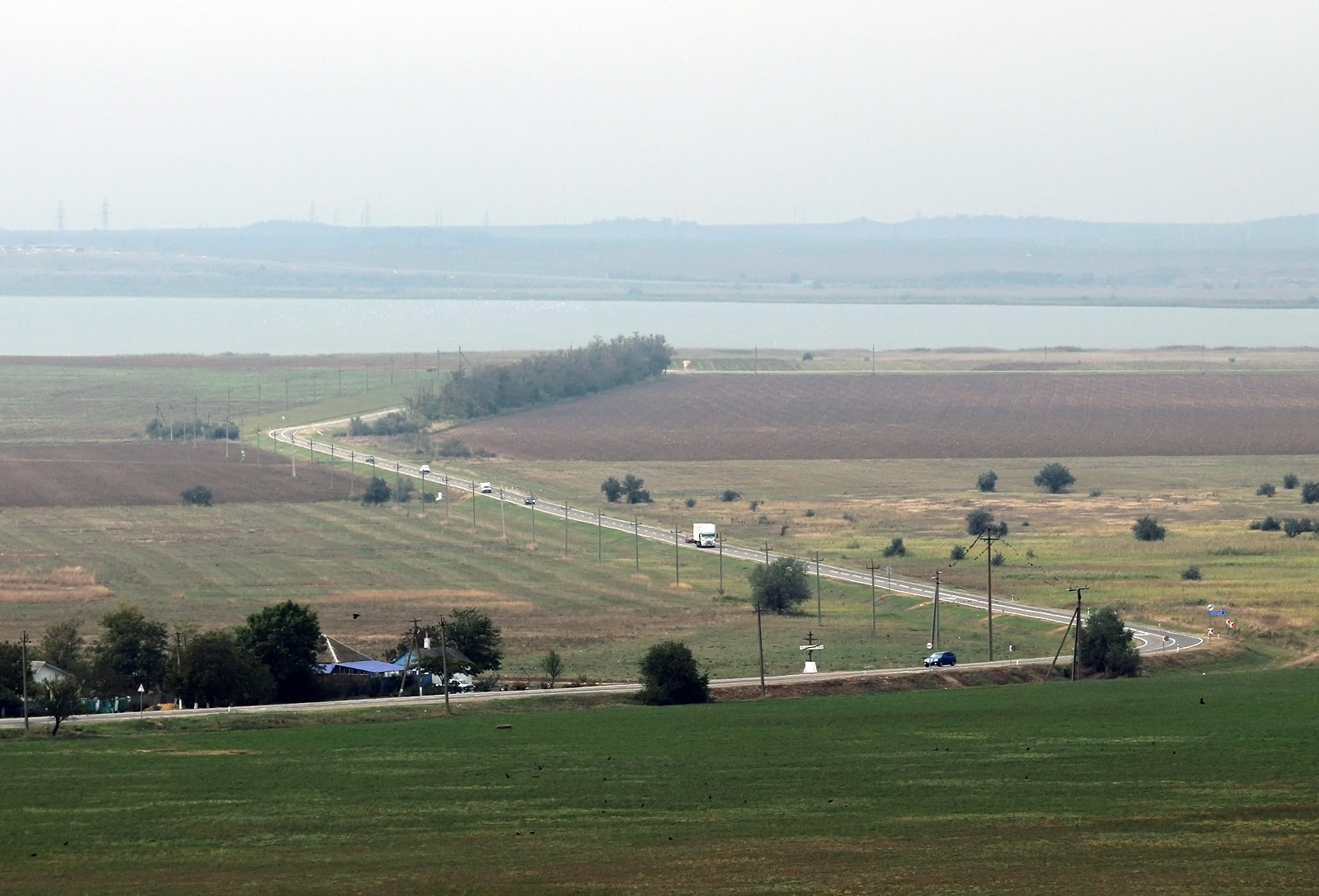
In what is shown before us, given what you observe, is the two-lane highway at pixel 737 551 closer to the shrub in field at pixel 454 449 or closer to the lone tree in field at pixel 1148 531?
the shrub in field at pixel 454 449

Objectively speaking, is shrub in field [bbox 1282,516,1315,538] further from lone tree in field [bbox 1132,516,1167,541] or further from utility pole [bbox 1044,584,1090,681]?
utility pole [bbox 1044,584,1090,681]

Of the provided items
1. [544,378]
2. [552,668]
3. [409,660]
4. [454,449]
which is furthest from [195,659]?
[544,378]

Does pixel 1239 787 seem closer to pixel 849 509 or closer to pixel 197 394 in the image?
pixel 849 509

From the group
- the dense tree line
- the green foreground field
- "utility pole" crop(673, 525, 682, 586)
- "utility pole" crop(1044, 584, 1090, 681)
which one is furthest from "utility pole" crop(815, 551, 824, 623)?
the dense tree line

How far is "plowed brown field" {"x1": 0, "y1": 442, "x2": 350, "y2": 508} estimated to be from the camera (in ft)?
294

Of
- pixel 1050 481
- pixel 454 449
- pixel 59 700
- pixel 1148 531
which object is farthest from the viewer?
pixel 454 449

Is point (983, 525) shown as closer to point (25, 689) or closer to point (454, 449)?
point (454, 449)

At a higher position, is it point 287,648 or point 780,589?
point 287,648

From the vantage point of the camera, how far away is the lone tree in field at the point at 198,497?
87938mm

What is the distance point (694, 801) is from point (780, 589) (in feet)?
102

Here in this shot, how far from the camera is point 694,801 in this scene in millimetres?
29719

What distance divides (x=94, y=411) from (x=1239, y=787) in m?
123

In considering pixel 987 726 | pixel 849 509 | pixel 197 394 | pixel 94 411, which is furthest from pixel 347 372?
pixel 987 726

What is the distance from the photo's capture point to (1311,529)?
74.3 metres
